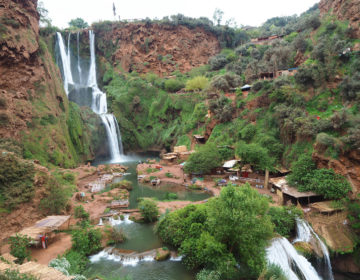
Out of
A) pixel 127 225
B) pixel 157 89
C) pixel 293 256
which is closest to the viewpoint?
pixel 293 256

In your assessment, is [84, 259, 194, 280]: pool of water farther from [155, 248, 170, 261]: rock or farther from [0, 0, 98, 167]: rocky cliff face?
[0, 0, 98, 167]: rocky cliff face

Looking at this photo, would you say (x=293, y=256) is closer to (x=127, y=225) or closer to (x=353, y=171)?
(x=353, y=171)

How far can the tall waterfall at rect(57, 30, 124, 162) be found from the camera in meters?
43.5

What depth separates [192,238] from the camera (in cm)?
1282

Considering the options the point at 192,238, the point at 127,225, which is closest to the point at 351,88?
the point at 192,238

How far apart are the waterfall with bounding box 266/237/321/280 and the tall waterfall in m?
34.6

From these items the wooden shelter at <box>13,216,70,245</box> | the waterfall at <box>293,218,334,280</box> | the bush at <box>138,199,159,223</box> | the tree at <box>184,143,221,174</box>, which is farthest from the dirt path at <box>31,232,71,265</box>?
the tree at <box>184,143,221,174</box>

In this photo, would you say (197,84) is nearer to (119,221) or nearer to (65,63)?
(65,63)

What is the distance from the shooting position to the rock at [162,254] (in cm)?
1298

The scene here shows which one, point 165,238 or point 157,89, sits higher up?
point 157,89

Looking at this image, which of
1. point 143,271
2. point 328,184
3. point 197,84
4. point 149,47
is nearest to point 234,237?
point 143,271

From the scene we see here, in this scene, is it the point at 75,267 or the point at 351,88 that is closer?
the point at 75,267

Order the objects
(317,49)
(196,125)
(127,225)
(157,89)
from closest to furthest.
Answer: (127,225), (317,49), (196,125), (157,89)

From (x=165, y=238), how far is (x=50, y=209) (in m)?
8.28
